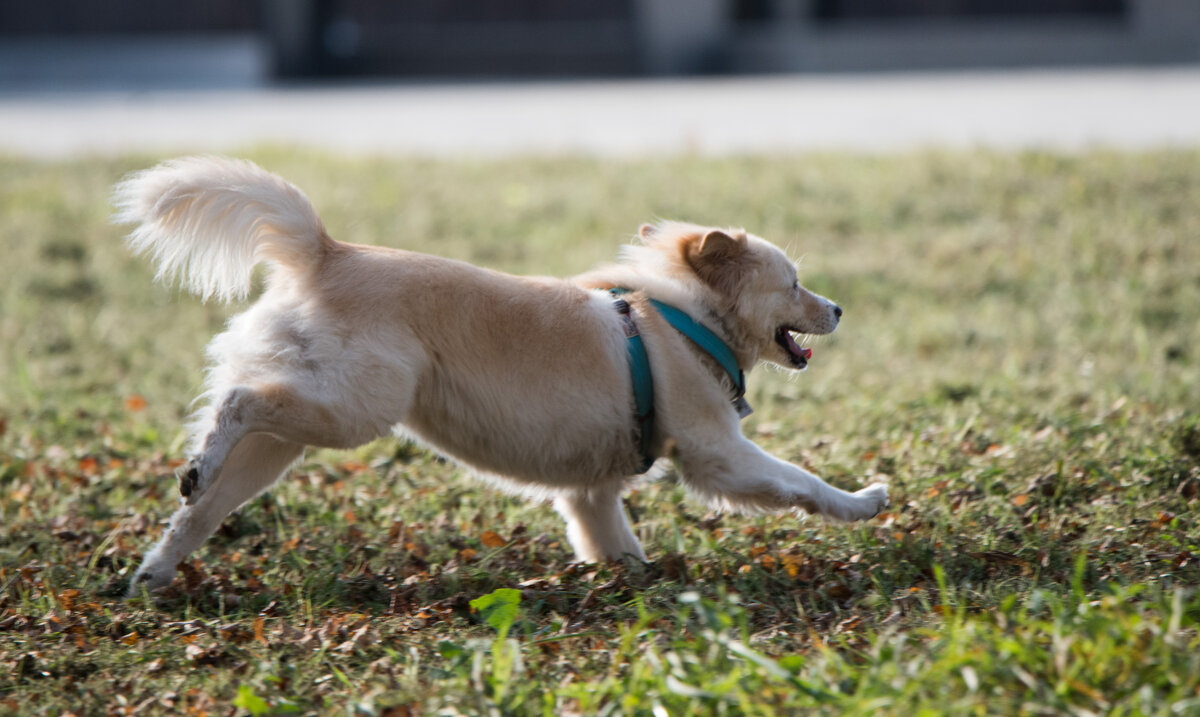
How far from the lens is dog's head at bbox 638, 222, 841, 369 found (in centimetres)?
450

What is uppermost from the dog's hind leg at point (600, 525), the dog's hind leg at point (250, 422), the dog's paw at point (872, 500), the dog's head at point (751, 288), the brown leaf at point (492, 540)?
the dog's head at point (751, 288)

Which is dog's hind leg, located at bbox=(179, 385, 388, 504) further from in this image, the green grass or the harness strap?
the harness strap

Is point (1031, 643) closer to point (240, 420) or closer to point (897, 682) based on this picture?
point (897, 682)

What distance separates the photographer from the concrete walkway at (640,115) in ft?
40.9

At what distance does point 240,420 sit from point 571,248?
19.7 ft

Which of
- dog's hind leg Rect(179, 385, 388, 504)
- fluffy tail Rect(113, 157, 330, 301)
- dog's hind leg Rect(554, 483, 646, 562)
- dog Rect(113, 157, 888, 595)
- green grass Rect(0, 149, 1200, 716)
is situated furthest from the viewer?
dog's hind leg Rect(554, 483, 646, 562)

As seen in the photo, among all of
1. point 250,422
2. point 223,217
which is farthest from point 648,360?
point 223,217

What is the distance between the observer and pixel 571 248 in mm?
9609

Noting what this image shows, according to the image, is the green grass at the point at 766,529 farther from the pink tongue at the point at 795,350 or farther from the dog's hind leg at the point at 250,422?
the pink tongue at the point at 795,350

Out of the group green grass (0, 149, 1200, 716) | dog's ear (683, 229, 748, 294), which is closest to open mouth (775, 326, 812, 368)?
dog's ear (683, 229, 748, 294)

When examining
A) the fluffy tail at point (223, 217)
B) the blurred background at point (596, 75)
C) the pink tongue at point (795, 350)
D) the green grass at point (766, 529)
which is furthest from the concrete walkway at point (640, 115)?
the fluffy tail at point (223, 217)

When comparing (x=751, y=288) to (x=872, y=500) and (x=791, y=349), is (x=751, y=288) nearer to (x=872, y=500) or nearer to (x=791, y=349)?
(x=791, y=349)

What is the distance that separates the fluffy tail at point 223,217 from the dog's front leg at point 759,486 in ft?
5.16

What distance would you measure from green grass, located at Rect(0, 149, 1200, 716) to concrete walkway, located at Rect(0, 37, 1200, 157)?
8.42 feet
